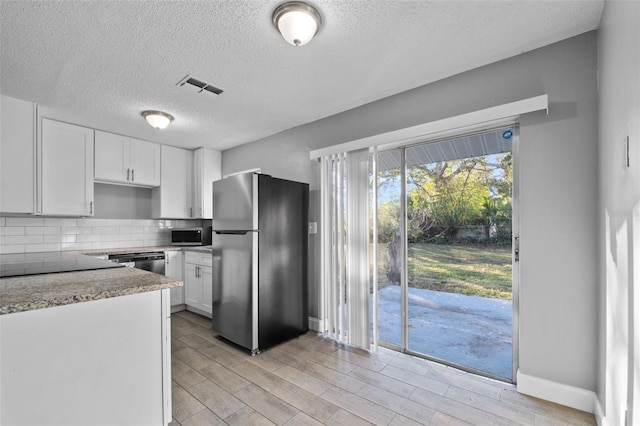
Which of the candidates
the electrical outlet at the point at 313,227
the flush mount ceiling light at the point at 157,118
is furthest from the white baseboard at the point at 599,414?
the flush mount ceiling light at the point at 157,118

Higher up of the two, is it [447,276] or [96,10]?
[96,10]

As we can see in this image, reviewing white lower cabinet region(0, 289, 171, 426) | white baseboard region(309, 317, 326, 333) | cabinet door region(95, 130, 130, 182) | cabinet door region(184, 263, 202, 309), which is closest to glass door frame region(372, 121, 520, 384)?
white baseboard region(309, 317, 326, 333)

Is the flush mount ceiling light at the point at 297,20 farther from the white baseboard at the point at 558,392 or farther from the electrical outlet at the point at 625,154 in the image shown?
the white baseboard at the point at 558,392

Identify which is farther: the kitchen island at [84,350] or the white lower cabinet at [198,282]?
the white lower cabinet at [198,282]

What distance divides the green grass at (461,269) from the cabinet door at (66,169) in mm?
3526

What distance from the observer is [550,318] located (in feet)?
6.15

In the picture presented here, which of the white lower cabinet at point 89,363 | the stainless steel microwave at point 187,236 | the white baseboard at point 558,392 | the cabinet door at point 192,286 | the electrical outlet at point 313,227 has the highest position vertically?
the electrical outlet at point 313,227

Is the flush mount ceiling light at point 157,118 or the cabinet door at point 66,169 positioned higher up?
the flush mount ceiling light at point 157,118

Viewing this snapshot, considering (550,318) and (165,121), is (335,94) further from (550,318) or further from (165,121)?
(550,318)

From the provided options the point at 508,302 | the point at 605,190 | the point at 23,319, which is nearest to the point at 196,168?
the point at 23,319

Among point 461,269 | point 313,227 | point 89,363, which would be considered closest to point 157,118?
point 313,227

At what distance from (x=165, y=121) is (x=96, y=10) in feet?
4.73

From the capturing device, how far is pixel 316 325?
3.16 m

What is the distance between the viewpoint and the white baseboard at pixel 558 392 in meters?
1.74
